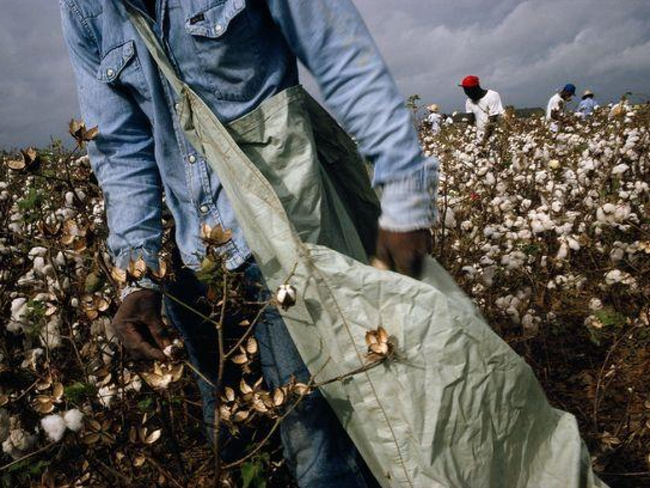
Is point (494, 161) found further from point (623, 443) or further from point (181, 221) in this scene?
point (181, 221)

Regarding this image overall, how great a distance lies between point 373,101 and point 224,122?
1.11 feet

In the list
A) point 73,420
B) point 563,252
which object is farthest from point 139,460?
point 563,252

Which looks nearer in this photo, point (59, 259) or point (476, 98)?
point (59, 259)

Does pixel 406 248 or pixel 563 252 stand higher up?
pixel 406 248

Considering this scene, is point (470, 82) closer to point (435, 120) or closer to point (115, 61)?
point (435, 120)

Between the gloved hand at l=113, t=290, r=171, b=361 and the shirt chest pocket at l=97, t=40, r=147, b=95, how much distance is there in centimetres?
52

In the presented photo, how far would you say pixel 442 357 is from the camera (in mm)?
1010

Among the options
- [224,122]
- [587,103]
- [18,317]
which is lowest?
[587,103]

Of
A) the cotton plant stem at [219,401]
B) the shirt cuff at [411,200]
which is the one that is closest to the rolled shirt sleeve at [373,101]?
the shirt cuff at [411,200]

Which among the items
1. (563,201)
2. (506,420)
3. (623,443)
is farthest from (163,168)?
(563,201)

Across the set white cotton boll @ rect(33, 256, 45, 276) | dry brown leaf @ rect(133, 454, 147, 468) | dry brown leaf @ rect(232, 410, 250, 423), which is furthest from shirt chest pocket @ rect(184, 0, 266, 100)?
→ white cotton boll @ rect(33, 256, 45, 276)

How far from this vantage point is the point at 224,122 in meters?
1.21

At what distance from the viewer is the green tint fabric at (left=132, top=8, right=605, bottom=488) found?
1.02 m

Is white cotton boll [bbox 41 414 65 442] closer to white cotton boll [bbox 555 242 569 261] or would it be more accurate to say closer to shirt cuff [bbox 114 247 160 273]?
shirt cuff [bbox 114 247 160 273]
